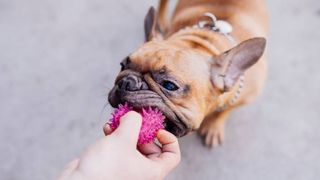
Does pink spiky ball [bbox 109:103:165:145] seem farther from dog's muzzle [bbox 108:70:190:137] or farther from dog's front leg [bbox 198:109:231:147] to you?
dog's front leg [bbox 198:109:231:147]

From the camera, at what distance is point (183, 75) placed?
4.23 ft

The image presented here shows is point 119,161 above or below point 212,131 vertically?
above

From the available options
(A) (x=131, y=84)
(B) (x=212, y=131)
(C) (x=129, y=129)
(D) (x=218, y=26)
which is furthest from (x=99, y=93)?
(C) (x=129, y=129)

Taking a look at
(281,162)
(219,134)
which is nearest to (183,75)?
(219,134)

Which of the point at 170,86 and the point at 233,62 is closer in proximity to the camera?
the point at 170,86

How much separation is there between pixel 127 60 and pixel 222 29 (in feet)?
1.38

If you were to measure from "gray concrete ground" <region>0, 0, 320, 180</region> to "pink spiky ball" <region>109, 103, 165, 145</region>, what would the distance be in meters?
0.68

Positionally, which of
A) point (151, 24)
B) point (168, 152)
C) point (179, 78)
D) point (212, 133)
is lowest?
point (212, 133)

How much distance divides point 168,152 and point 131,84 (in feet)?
0.84

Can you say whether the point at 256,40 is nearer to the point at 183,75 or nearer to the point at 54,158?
the point at 183,75

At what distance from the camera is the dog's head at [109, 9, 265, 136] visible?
1.26 metres

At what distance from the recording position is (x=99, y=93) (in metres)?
2.02

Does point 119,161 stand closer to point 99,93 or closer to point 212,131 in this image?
point 212,131

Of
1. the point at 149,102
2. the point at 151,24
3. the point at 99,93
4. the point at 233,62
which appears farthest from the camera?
the point at 99,93
